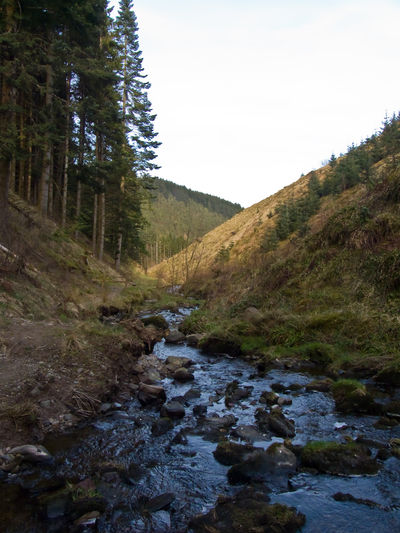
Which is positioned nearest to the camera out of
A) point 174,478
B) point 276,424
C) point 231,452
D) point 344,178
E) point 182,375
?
point 174,478

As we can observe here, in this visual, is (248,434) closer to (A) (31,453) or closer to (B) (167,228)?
(A) (31,453)

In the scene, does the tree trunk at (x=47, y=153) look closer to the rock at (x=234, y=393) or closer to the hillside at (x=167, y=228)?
the rock at (x=234, y=393)

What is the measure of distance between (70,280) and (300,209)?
26998mm

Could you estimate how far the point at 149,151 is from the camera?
33.1 meters

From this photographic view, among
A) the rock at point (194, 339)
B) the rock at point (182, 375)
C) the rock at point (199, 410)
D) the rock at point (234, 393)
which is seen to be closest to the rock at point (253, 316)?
the rock at point (194, 339)

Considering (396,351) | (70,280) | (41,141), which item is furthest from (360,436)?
(41,141)

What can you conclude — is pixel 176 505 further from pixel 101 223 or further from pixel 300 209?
pixel 300 209

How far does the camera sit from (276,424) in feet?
21.5

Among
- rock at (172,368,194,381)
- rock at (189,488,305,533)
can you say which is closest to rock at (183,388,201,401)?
rock at (172,368,194,381)

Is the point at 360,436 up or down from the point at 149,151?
down

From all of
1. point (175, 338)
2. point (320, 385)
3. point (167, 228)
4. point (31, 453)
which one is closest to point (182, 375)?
point (320, 385)

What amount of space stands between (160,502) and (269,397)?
4.21 meters

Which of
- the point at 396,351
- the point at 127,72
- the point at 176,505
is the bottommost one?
the point at 176,505

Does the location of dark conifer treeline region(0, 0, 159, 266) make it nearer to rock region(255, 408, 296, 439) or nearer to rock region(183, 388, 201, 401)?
rock region(183, 388, 201, 401)
